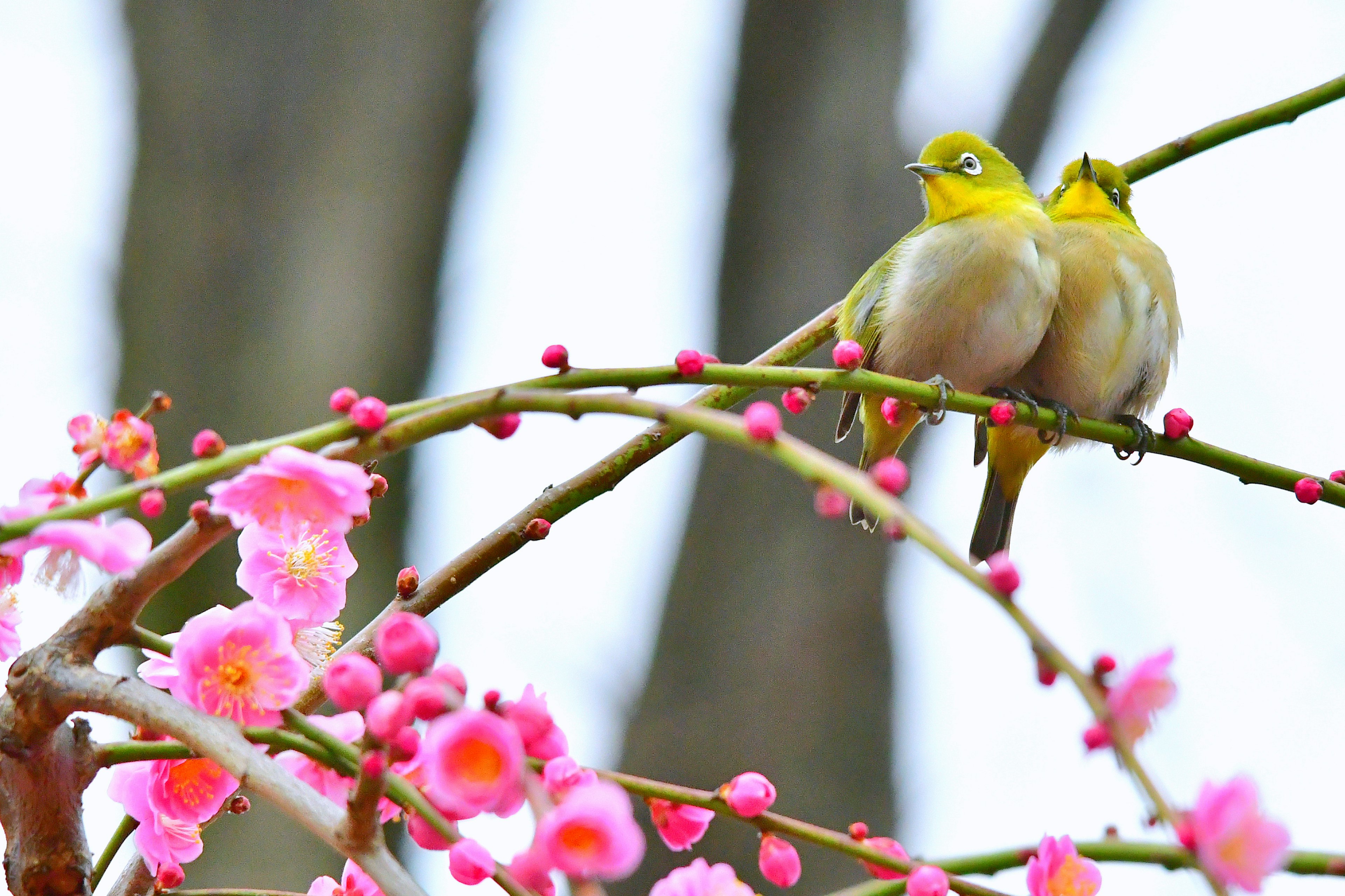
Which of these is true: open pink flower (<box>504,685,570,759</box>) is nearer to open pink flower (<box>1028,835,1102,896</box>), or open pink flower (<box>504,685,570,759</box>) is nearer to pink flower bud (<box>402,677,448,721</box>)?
pink flower bud (<box>402,677,448,721</box>)

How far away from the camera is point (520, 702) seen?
0.63 meters

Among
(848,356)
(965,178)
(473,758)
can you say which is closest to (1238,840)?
(473,758)

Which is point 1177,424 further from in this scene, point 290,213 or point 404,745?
point 290,213

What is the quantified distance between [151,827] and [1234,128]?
1.00 meters

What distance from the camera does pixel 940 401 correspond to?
809 millimetres

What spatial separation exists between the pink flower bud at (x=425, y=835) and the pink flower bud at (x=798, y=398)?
0.97 feet

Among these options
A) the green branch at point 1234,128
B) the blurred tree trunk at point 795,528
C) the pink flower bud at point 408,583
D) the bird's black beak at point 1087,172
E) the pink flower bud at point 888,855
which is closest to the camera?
the pink flower bud at point 888,855

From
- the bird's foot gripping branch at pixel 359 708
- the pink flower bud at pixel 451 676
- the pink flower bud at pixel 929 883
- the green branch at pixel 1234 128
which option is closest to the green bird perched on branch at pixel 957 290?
the green branch at pixel 1234 128

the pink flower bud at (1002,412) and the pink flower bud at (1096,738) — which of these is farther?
the pink flower bud at (1002,412)

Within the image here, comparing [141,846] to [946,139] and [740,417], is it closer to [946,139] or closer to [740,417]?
[740,417]

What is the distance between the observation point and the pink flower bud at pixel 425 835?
0.66 meters

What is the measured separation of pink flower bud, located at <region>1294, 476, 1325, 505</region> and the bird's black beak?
1142 millimetres

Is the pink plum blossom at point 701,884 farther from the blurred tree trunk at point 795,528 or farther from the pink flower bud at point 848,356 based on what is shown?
the blurred tree trunk at point 795,528

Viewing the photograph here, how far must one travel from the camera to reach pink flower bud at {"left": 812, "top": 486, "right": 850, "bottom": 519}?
543 mm
